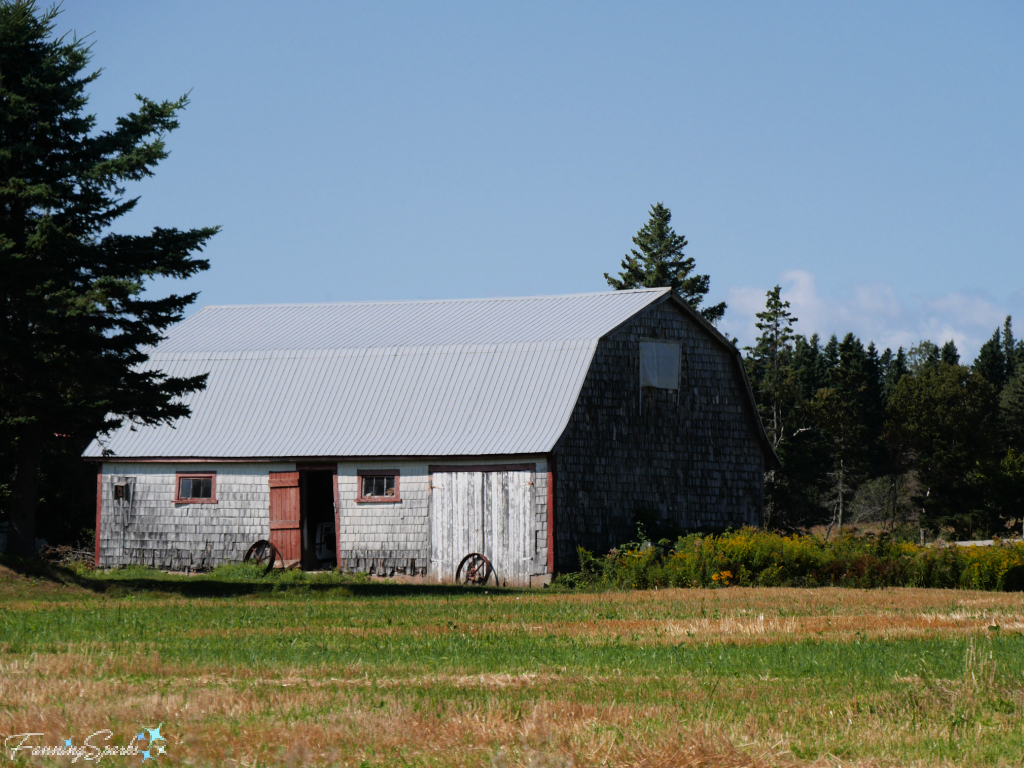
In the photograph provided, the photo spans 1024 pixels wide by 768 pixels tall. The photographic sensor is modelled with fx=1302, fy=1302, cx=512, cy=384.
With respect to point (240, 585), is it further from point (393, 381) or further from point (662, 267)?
point (662, 267)

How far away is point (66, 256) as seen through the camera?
24.3 metres

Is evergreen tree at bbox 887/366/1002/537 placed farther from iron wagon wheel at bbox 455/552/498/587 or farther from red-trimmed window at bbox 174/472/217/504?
red-trimmed window at bbox 174/472/217/504

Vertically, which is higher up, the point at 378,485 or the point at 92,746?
the point at 378,485

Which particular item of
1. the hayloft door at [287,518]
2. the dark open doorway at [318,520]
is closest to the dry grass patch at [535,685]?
the hayloft door at [287,518]

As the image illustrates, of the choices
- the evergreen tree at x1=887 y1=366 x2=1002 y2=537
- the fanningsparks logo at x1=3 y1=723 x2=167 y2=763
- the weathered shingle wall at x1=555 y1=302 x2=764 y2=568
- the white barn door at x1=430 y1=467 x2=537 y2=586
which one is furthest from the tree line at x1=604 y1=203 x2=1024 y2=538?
the fanningsparks logo at x1=3 y1=723 x2=167 y2=763

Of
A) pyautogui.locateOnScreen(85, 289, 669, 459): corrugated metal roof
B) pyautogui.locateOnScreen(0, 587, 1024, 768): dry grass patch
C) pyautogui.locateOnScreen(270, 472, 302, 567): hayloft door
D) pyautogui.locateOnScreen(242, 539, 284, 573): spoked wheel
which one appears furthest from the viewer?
pyautogui.locateOnScreen(270, 472, 302, 567): hayloft door

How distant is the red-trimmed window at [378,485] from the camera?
105ft

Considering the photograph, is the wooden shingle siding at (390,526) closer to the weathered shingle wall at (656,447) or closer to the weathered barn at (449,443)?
the weathered barn at (449,443)

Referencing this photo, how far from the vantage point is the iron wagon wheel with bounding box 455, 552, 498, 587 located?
101ft

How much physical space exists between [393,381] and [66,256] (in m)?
11.0

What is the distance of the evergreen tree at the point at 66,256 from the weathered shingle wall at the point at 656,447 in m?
10.2

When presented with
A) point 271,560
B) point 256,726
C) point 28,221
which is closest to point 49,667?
point 256,726

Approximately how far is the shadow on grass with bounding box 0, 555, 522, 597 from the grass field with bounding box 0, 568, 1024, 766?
11.9 ft

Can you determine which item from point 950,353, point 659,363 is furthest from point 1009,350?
point 659,363
